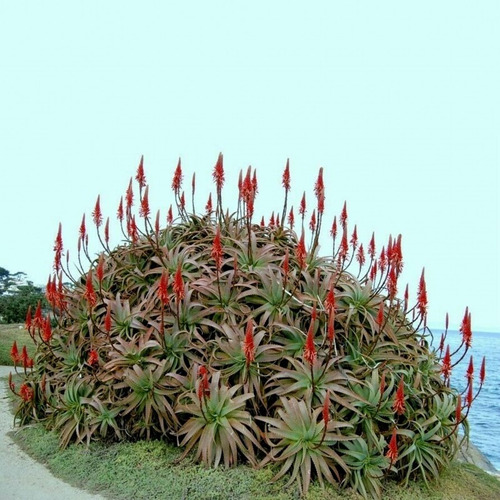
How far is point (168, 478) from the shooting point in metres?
4.88

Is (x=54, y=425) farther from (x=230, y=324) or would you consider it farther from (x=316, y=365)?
(x=316, y=365)

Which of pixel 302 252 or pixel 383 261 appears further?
pixel 383 261

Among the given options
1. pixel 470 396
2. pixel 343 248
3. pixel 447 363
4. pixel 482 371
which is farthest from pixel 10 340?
pixel 482 371

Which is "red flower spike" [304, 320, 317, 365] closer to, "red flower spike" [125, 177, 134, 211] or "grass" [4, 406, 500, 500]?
"grass" [4, 406, 500, 500]

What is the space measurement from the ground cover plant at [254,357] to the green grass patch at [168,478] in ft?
0.36

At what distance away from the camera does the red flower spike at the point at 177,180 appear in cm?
600

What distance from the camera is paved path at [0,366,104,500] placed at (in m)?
4.95

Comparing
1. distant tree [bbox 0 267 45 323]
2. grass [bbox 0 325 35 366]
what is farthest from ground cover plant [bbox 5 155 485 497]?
distant tree [bbox 0 267 45 323]

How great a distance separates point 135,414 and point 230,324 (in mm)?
1173

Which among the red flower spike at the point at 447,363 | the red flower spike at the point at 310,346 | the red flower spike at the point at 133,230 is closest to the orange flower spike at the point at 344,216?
the red flower spike at the point at 447,363

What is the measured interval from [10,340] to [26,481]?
9.23 m

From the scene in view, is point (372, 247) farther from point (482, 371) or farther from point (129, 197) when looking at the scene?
point (129, 197)

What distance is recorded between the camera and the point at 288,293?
18.0ft

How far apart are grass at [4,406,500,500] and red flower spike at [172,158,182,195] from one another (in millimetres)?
2454
